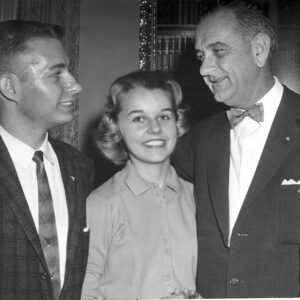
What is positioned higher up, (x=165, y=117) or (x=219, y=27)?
(x=219, y=27)

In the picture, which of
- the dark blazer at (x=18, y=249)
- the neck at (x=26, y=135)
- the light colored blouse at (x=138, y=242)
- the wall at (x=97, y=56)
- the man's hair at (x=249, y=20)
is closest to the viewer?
the dark blazer at (x=18, y=249)

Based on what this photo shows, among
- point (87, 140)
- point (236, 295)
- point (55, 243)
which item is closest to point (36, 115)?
point (55, 243)

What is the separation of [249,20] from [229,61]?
7.1 inches

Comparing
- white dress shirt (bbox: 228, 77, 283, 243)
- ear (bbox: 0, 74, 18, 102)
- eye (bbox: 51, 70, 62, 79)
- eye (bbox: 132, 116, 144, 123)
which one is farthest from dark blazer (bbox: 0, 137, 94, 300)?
white dress shirt (bbox: 228, 77, 283, 243)

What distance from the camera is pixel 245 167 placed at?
5.63 feet


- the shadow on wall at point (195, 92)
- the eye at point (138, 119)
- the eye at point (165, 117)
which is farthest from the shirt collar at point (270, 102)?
the shadow on wall at point (195, 92)

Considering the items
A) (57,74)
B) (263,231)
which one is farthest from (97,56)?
(263,231)

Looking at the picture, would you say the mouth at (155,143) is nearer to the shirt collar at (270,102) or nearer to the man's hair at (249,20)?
the shirt collar at (270,102)

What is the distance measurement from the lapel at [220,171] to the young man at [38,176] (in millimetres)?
457

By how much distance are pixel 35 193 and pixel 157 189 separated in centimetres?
43

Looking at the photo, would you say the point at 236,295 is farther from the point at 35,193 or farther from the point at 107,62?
the point at 107,62

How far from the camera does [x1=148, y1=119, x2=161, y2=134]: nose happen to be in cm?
175

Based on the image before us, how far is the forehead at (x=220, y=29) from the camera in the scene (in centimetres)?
184

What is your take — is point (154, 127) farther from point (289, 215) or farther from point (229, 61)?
point (289, 215)
